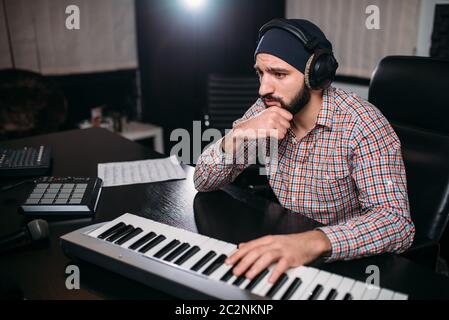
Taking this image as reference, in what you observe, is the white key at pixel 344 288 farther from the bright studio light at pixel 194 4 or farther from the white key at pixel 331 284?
the bright studio light at pixel 194 4

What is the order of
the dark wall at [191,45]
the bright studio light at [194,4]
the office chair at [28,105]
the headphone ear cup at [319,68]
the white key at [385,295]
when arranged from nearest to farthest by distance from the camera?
the white key at [385,295] → the headphone ear cup at [319,68] → the office chair at [28,105] → the bright studio light at [194,4] → the dark wall at [191,45]

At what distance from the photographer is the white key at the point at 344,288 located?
0.73 metres

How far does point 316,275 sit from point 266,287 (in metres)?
0.10

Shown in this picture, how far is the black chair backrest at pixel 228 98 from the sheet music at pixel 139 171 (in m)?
1.02

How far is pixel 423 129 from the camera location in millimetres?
1349

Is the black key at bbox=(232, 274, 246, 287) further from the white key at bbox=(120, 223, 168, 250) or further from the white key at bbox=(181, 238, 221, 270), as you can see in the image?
the white key at bbox=(120, 223, 168, 250)

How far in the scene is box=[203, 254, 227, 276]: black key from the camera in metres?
0.79

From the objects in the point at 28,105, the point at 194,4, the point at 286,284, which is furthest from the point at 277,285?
the point at 194,4

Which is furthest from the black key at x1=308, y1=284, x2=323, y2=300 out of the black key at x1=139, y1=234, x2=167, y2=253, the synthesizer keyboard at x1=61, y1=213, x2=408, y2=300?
the black key at x1=139, y1=234, x2=167, y2=253

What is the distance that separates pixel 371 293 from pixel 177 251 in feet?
1.20

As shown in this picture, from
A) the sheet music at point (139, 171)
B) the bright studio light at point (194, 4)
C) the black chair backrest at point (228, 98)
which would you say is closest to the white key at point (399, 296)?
the sheet music at point (139, 171)

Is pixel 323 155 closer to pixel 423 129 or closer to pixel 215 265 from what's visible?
pixel 423 129
